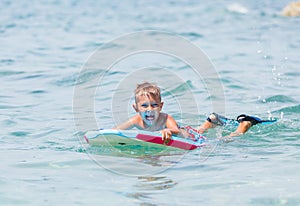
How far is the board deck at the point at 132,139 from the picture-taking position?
19.5 ft

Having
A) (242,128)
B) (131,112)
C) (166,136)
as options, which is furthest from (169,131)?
(131,112)

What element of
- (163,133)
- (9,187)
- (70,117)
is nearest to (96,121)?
(70,117)

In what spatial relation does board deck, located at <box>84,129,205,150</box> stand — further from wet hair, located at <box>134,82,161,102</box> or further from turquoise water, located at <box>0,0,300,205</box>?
wet hair, located at <box>134,82,161,102</box>

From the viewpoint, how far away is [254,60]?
12.8 m

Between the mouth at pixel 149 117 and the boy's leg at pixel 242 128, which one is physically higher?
the mouth at pixel 149 117

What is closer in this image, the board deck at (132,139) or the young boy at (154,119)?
the board deck at (132,139)

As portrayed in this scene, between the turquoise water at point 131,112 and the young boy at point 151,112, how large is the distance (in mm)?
534

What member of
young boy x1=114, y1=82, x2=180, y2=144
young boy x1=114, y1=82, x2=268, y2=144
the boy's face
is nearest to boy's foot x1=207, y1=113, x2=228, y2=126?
young boy x1=114, y1=82, x2=268, y2=144

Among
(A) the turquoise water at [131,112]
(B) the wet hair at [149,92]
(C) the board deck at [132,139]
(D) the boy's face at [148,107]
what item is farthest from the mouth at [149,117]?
(A) the turquoise water at [131,112]

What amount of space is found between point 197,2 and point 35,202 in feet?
77.6

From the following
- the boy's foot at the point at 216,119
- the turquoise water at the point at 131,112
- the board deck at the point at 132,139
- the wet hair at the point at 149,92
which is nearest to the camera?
the turquoise water at the point at 131,112

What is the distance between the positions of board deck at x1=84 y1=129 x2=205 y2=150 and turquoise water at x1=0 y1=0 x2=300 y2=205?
0.46 ft

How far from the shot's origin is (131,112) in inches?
344

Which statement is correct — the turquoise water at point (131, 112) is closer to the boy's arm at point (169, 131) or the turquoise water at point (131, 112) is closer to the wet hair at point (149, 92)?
the boy's arm at point (169, 131)
